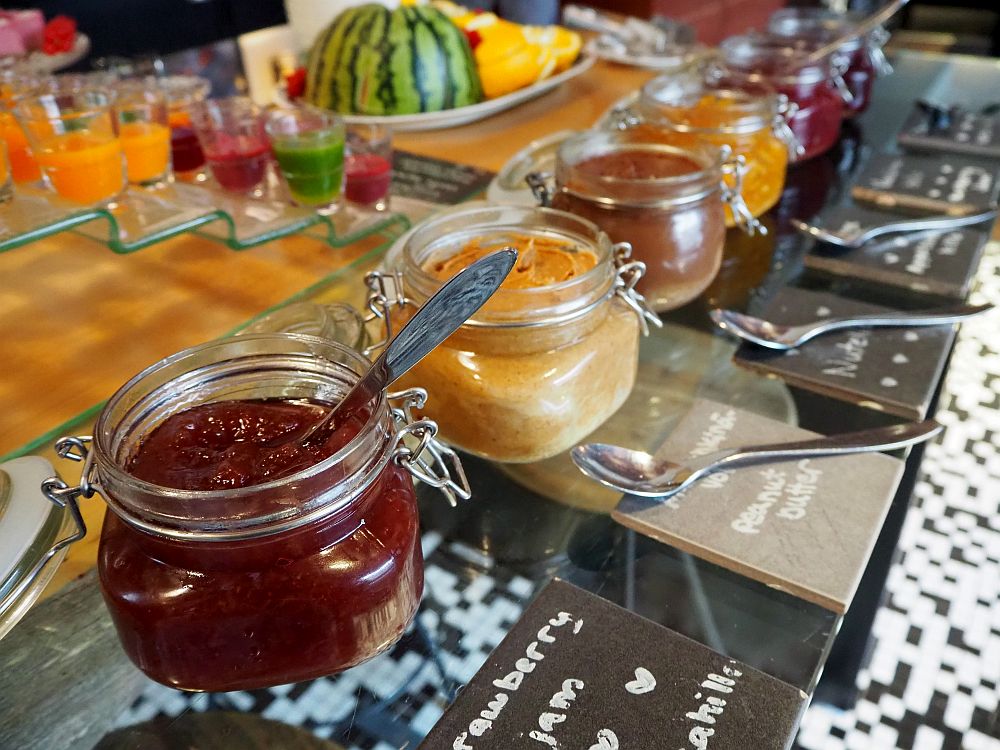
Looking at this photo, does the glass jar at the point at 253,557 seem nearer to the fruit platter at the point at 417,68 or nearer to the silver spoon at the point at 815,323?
the silver spoon at the point at 815,323

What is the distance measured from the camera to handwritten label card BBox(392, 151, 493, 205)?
1.11 m

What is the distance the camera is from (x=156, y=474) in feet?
1.57

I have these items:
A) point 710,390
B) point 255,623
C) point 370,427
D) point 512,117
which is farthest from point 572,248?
point 512,117

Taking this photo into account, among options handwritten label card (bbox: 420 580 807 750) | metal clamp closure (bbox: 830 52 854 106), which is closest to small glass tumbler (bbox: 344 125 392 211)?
handwritten label card (bbox: 420 580 807 750)

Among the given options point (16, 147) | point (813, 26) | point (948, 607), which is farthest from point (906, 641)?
point (16, 147)

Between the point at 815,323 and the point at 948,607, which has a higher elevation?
the point at 815,323

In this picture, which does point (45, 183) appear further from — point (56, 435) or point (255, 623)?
point (255, 623)

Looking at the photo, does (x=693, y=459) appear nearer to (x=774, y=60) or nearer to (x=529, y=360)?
(x=529, y=360)

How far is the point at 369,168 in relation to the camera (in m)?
1.06

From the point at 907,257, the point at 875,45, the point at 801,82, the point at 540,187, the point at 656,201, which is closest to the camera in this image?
the point at 656,201

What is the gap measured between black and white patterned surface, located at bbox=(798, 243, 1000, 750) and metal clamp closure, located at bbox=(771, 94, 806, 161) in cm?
38

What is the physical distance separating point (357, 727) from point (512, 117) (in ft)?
4.01

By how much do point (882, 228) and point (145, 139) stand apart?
95 cm

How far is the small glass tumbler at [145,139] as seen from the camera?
1.01 m
